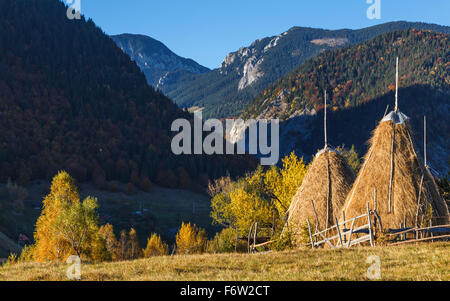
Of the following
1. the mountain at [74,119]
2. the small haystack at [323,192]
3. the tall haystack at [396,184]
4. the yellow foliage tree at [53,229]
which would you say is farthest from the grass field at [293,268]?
the mountain at [74,119]

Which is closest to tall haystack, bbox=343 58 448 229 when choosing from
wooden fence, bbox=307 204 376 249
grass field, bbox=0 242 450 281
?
wooden fence, bbox=307 204 376 249

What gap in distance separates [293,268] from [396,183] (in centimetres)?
1133

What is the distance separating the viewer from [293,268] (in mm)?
12227

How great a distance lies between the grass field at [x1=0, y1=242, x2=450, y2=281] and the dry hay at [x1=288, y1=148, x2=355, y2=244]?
9790 millimetres

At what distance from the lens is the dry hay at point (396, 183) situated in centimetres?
2105

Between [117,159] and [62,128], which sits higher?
[62,128]

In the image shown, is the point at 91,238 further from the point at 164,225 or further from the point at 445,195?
the point at 164,225

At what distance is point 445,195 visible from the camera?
29266 millimetres

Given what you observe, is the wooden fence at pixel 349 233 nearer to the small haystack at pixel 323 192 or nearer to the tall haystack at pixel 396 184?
the tall haystack at pixel 396 184

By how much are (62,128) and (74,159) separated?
2063 cm

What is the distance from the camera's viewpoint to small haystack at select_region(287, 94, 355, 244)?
25.7 meters

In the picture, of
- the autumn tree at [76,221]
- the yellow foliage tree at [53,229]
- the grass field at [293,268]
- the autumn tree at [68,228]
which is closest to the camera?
the grass field at [293,268]

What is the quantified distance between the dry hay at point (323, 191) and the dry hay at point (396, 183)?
107 inches

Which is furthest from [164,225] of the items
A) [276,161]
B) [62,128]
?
[276,161]
